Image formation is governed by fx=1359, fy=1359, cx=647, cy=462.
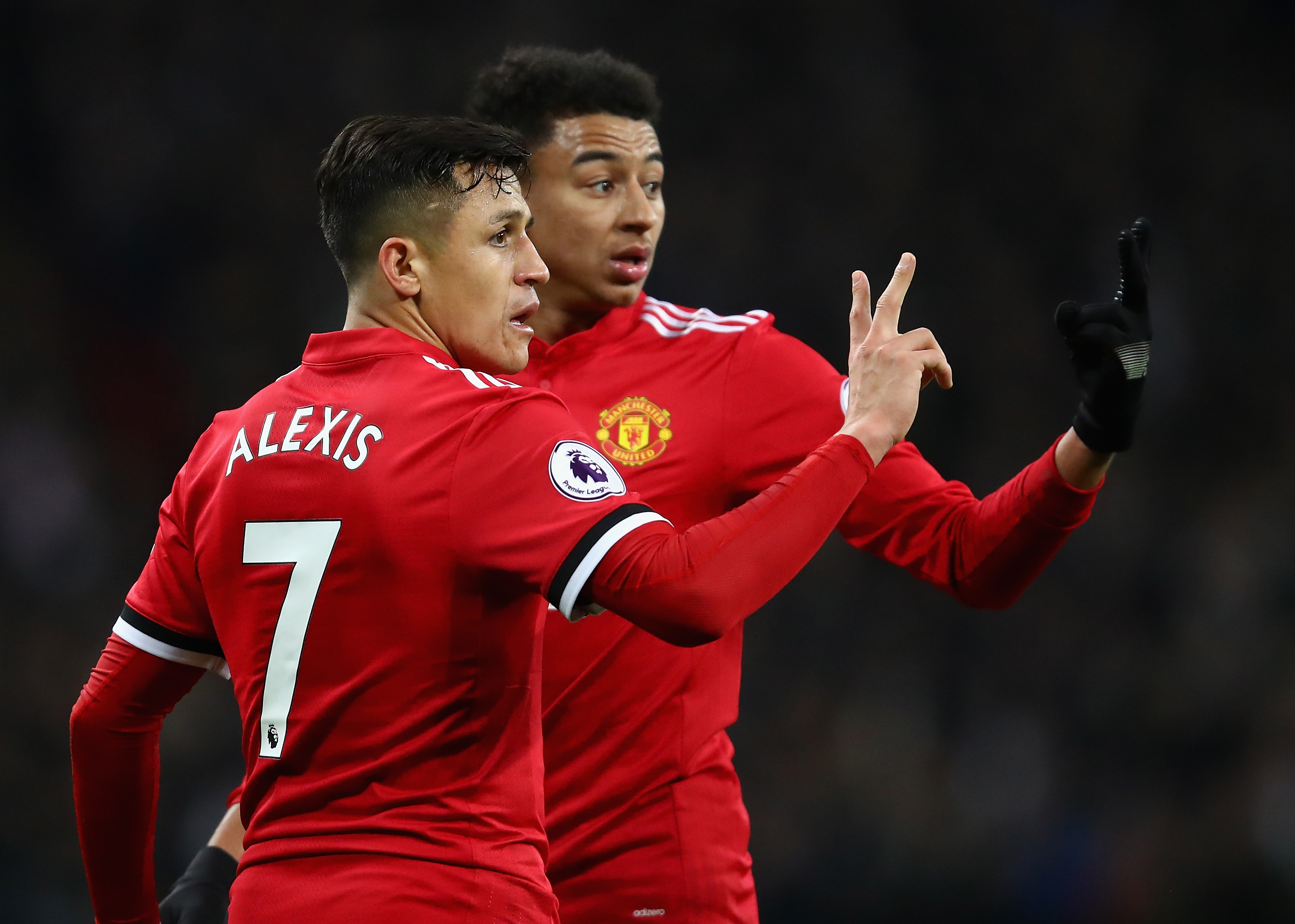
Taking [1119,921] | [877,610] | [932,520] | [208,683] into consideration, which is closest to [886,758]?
[877,610]

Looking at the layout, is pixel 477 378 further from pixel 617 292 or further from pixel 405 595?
pixel 617 292

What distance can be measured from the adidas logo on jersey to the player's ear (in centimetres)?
25

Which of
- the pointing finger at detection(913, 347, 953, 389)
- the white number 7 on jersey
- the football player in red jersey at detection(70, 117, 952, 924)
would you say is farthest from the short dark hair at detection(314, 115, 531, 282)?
the pointing finger at detection(913, 347, 953, 389)


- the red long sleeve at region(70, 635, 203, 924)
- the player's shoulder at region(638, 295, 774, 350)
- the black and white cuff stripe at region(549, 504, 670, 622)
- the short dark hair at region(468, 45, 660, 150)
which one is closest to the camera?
the black and white cuff stripe at region(549, 504, 670, 622)

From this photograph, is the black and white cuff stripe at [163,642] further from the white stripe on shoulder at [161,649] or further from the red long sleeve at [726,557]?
the red long sleeve at [726,557]

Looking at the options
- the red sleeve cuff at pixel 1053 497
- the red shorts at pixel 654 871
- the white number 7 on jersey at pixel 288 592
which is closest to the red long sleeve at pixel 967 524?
the red sleeve cuff at pixel 1053 497

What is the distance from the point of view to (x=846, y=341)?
6.97m

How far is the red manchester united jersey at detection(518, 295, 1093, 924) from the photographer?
8.50ft

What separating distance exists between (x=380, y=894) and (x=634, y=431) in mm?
1252

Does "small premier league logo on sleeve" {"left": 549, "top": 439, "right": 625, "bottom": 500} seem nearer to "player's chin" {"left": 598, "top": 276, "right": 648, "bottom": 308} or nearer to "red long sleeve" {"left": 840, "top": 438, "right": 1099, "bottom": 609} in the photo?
"red long sleeve" {"left": 840, "top": 438, "right": 1099, "bottom": 609}

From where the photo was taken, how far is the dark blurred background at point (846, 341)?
236 inches

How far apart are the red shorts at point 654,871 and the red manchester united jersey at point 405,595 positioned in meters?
0.63

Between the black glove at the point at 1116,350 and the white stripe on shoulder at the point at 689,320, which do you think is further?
the white stripe on shoulder at the point at 689,320

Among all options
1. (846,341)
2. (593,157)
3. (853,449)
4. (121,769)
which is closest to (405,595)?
(853,449)
